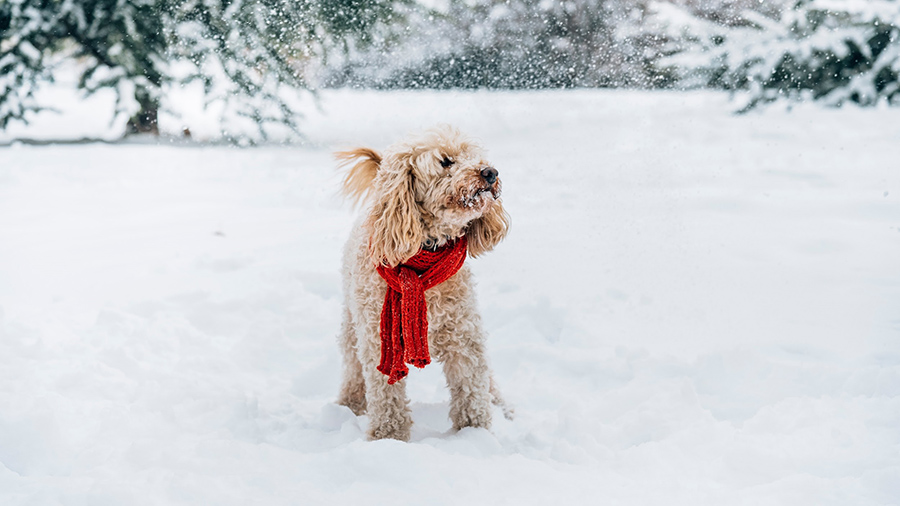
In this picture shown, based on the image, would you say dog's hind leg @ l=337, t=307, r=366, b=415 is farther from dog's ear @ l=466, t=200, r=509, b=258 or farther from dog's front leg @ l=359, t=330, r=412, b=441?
dog's ear @ l=466, t=200, r=509, b=258

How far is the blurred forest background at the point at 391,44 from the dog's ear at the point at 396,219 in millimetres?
5700

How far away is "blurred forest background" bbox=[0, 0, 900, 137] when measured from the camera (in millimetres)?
7883

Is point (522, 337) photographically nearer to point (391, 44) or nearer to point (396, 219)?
point (396, 219)

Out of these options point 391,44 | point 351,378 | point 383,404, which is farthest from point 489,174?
point 391,44

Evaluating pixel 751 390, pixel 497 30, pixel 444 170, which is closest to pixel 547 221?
pixel 751 390

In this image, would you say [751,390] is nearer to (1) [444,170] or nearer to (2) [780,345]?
(2) [780,345]

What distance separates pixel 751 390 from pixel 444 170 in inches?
72.5

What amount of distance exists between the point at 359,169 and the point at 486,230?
0.64 m

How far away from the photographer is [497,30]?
31.7 ft

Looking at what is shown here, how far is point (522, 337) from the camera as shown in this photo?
3.84 m

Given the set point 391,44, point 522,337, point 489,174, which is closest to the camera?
point 489,174

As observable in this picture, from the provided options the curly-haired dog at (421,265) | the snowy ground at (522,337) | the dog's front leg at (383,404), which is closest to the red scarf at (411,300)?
the curly-haired dog at (421,265)

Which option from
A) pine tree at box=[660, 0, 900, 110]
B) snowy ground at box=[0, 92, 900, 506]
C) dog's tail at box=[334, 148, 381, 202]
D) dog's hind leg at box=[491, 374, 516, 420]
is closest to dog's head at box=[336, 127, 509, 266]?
dog's tail at box=[334, 148, 381, 202]

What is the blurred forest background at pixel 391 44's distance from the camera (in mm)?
7883
